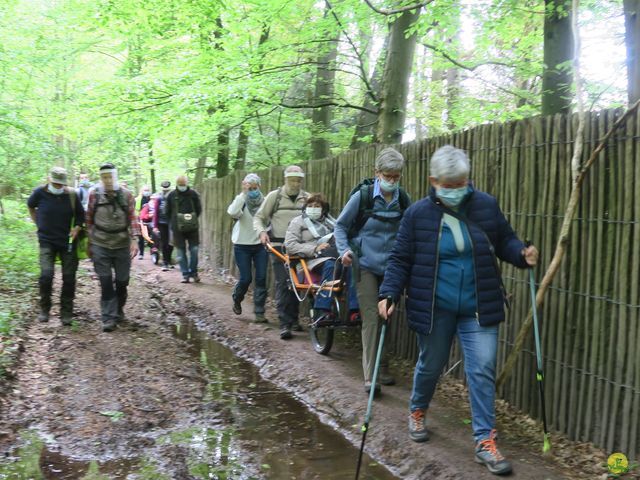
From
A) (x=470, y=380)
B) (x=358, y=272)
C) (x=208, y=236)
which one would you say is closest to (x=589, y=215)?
(x=470, y=380)

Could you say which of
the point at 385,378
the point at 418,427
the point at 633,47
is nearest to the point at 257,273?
the point at 385,378

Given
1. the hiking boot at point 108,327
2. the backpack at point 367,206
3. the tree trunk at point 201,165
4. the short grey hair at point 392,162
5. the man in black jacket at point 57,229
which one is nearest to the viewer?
the short grey hair at point 392,162

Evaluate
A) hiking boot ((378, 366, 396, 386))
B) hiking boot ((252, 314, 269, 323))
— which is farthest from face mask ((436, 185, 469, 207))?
hiking boot ((252, 314, 269, 323))

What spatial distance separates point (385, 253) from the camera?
5.43 m

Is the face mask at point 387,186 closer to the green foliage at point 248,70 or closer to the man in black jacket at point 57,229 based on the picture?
the green foliage at point 248,70

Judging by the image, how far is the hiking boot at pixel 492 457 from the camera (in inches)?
152

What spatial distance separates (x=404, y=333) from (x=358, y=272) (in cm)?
154

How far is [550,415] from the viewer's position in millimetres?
4613

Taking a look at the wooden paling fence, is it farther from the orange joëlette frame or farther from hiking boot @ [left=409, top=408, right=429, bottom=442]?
the orange joëlette frame

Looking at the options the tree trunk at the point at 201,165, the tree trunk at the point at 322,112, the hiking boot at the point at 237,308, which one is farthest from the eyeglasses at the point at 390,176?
the tree trunk at the point at 201,165

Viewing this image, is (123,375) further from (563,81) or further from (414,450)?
(563,81)

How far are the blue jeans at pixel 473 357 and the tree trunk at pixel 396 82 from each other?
512 cm

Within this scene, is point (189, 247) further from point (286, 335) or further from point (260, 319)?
point (286, 335)

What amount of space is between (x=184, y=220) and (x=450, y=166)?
29.2 feet
